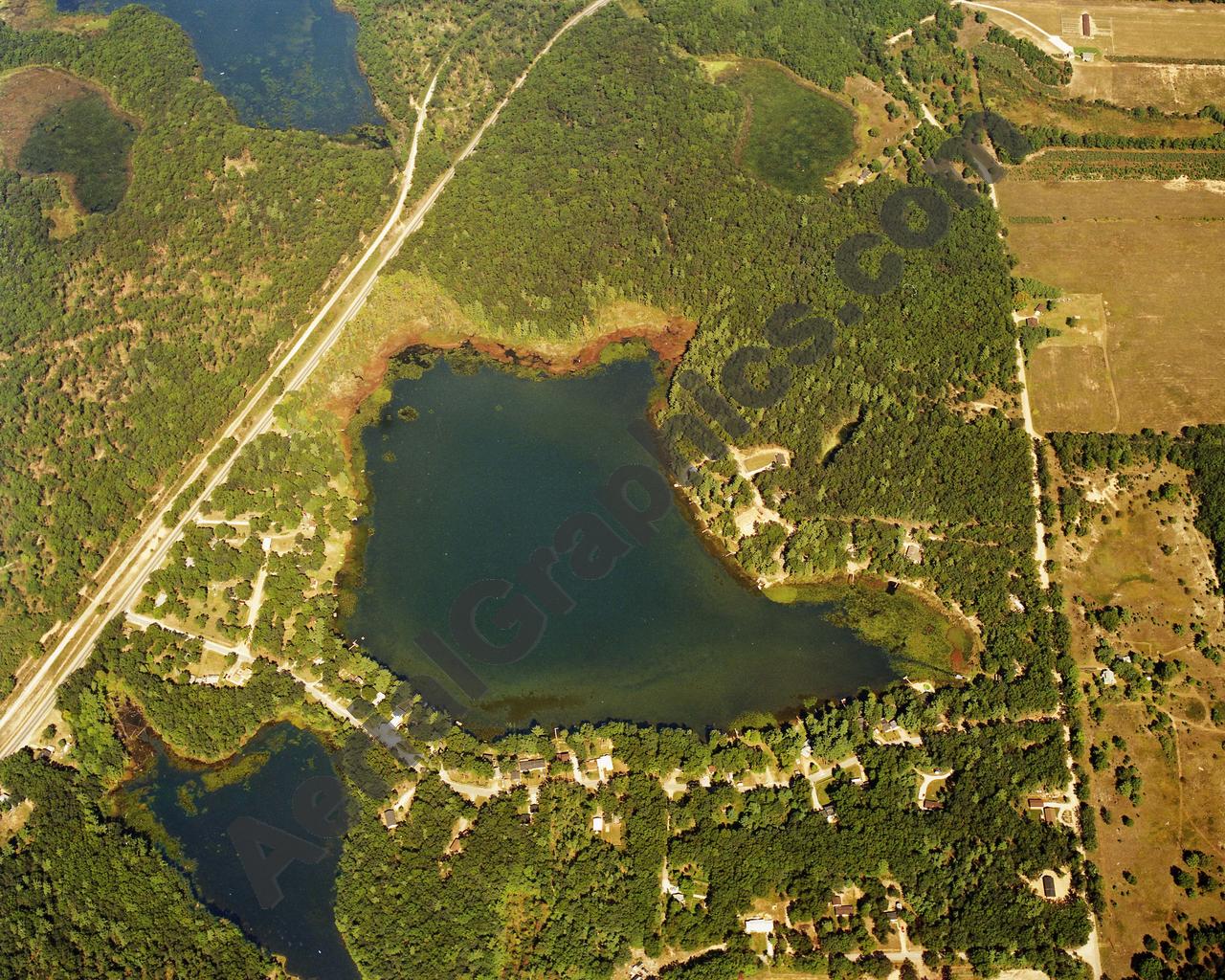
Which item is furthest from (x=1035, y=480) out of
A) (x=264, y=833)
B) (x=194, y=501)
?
(x=194, y=501)

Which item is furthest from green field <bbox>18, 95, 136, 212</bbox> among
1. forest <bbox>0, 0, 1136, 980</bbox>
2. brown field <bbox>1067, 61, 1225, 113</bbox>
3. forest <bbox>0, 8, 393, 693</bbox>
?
brown field <bbox>1067, 61, 1225, 113</bbox>

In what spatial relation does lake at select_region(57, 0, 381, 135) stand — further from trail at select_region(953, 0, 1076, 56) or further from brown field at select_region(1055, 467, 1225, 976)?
brown field at select_region(1055, 467, 1225, 976)

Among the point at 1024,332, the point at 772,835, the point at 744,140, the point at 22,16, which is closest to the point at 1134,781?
the point at 772,835

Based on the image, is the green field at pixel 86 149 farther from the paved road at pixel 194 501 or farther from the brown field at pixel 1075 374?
the brown field at pixel 1075 374

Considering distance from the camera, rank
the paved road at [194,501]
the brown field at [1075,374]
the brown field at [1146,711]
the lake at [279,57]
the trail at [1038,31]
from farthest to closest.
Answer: the trail at [1038,31] → the lake at [279,57] → the brown field at [1075,374] → the paved road at [194,501] → the brown field at [1146,711]

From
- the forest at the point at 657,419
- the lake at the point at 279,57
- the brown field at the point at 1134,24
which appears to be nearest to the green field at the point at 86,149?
the forest at the point at 657,419

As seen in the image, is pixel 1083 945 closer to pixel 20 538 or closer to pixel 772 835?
pixel 772 835
